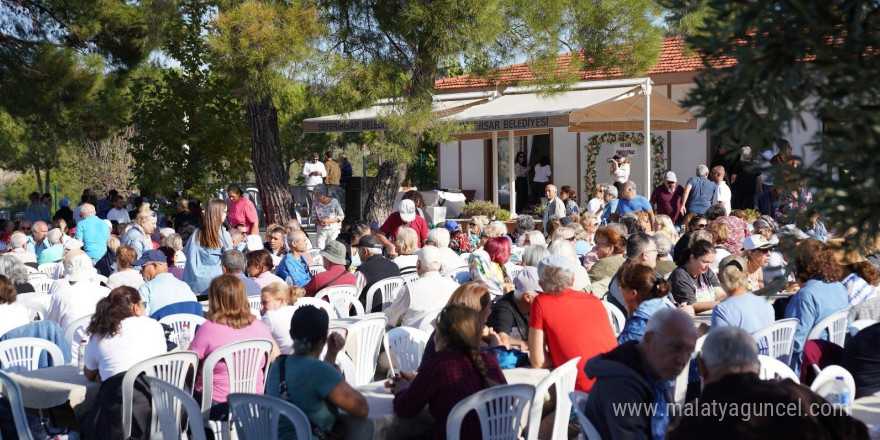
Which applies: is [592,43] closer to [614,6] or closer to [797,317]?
[614,6]

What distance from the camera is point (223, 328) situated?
205 inches

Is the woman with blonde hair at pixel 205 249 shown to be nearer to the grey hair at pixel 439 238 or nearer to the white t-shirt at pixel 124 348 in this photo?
the grey hair at pixel 439 238

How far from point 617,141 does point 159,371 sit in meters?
17.0

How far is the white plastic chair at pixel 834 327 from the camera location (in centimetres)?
539

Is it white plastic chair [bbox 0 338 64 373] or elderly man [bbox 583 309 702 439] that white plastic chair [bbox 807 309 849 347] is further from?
white plastic chair [bbox 0 338 64 373]

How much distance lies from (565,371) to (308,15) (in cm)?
887

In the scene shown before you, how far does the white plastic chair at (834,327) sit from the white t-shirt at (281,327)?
10.7ft

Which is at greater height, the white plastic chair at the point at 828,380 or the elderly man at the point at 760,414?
the elderly man at the point at 760,414

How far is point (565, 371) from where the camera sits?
4.40m

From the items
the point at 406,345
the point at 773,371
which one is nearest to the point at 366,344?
the point at 406,345

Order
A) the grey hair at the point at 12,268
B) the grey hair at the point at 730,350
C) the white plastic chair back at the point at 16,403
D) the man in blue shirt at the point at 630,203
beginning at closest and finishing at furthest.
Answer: the grey hair at the point at 730,350, the white plastic chair back at the point at 16,403, the grey hair at the point at 12,268, the man in blue shirt at the point at 630,203

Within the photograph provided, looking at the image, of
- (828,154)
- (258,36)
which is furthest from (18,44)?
(828,154)

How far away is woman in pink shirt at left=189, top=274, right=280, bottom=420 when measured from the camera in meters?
5.12

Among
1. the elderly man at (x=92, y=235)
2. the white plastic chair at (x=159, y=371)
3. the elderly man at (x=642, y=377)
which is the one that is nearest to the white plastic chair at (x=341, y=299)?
the white plastic chair at (x=159, y=371)
